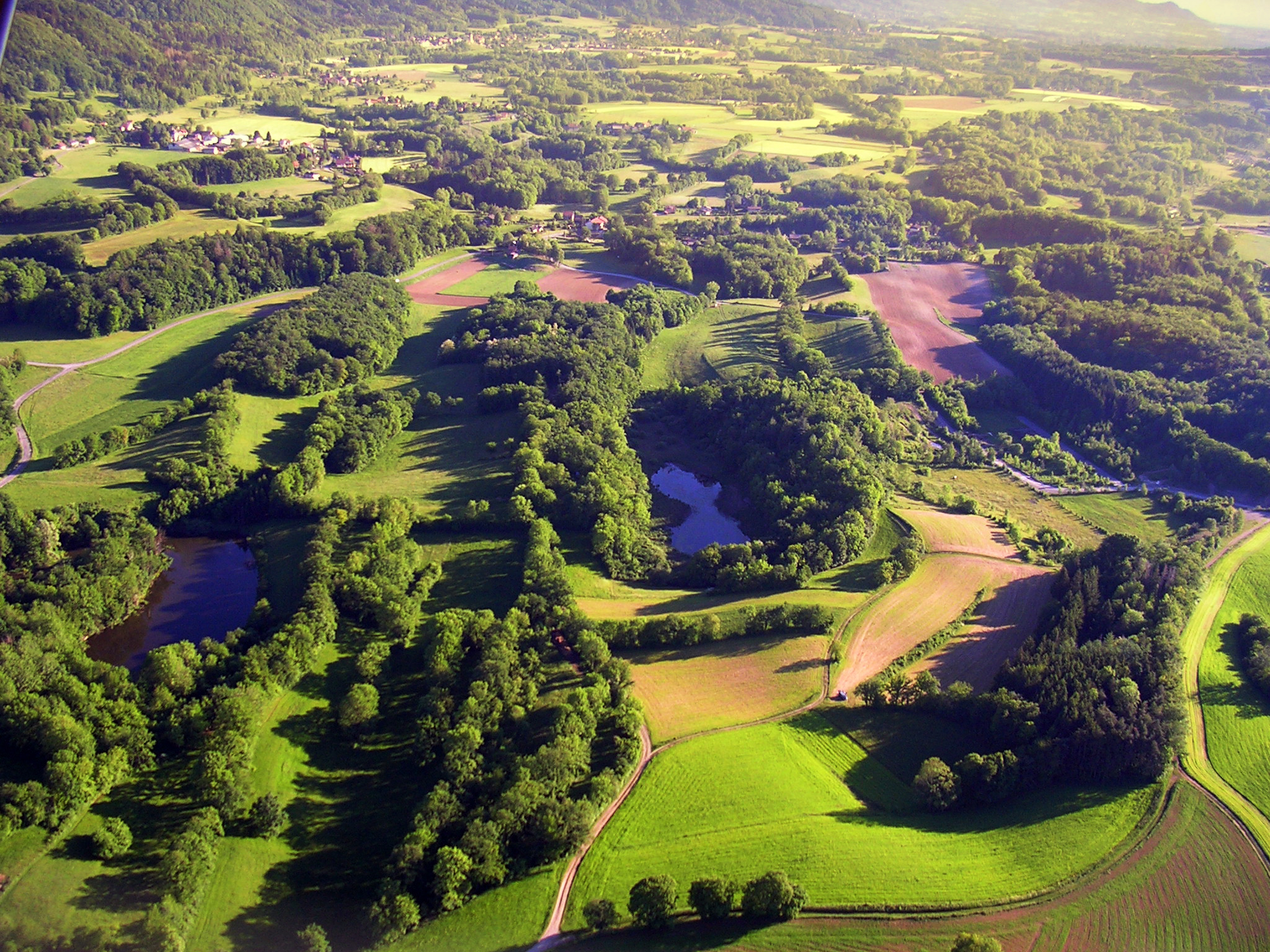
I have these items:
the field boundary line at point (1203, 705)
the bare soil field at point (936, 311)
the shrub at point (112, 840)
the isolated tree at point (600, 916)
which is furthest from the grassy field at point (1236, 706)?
the shrub at point (112, 840)

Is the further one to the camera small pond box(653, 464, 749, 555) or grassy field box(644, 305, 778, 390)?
grassy field box(644, 305, 778, 390)

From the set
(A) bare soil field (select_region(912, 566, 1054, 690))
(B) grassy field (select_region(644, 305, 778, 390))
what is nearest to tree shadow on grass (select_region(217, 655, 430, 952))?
(A) bare soil field (select_region(912, 566, 1054, 690))

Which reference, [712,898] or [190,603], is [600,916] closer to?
[712,898]

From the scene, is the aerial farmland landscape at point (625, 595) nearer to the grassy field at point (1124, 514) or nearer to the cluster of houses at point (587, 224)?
the grassy field at point (1124, 514)

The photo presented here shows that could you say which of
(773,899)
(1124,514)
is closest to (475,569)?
(773,899)

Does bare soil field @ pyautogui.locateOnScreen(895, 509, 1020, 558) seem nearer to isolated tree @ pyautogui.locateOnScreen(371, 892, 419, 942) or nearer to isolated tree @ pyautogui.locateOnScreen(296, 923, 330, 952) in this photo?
isolated tree @ pyautogui.locateOnScreen(371, 892, 419, 942)

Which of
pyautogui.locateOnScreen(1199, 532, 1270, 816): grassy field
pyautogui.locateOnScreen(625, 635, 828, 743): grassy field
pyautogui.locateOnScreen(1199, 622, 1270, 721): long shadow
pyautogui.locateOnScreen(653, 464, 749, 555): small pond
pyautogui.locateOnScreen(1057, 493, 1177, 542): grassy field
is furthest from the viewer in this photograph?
pyautogui.locateOnScreen(653, 464, 749, 555): small pond

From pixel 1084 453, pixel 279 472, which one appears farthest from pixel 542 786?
pixel 1084 453
